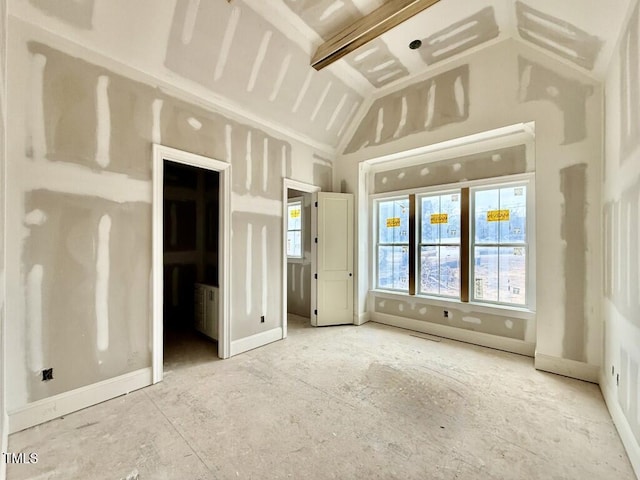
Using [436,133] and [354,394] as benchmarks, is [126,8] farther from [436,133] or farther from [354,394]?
[354,394]

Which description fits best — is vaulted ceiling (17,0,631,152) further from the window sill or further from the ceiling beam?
the window sill

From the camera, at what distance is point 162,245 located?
10.0 feet

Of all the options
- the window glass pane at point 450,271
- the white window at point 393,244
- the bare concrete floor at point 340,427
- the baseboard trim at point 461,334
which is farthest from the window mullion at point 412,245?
the bare concrete floor at point 340,427

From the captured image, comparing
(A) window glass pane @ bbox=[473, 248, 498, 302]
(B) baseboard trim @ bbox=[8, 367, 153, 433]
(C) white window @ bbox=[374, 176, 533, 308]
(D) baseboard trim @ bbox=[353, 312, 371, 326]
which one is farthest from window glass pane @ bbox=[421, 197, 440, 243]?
(B) baseboard trim @ bbox=[8, 367, 153, 433]

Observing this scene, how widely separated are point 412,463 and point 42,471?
2341 mm

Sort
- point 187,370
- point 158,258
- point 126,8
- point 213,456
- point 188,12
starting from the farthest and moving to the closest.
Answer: point 187,370
point 158,258
point 188,12
point 126,8
point 213,456

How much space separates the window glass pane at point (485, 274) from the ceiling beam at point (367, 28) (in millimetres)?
3038

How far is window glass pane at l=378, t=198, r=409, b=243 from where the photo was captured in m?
4.68

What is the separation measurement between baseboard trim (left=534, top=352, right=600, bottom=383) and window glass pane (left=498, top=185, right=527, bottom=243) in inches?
57.2

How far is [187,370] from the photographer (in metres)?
3.04

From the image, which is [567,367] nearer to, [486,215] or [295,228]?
[486,215]

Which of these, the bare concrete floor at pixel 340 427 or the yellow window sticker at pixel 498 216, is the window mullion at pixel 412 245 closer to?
the yellow window sticker at pixel 498 216

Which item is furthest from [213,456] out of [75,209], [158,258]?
[75,209]

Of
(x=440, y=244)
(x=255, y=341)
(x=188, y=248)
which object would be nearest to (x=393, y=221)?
(x=440, y=244)
